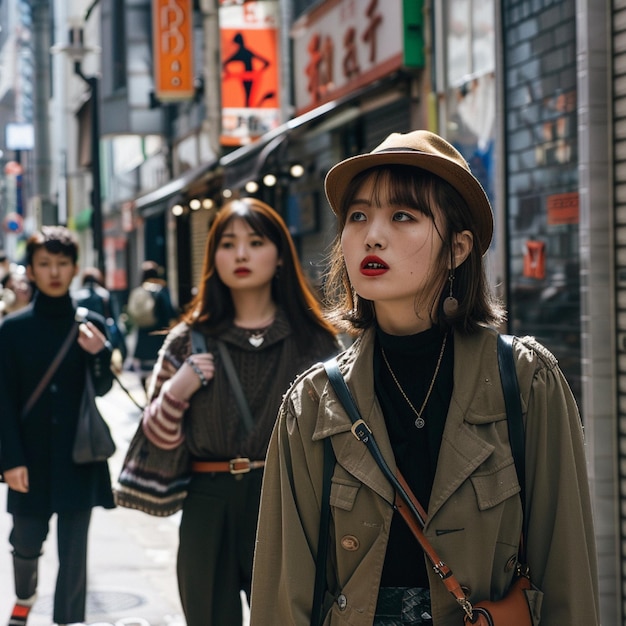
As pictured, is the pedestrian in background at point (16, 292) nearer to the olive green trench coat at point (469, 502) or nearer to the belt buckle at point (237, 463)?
the belt buckle at point (237, 463)

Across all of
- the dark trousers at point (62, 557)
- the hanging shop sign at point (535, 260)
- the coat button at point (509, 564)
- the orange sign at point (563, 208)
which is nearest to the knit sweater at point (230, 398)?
the dark trousers at point (62, 557)

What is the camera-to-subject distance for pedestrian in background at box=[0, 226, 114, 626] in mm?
5402

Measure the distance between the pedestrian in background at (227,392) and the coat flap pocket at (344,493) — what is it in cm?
191

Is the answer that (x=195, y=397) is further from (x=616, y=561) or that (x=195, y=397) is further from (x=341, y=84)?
(x=341, y=84)

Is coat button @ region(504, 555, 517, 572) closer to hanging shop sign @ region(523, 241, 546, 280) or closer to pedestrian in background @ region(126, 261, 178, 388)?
hanging shop sign @ region(523, 241, 546, 280)

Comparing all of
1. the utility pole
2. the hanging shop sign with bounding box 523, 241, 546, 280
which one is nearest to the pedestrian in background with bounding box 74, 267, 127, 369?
the hanging shop sign with bounding box 523, 241, 546, 280

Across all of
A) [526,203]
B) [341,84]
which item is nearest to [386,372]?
[526,203]

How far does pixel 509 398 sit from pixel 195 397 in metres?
2.22

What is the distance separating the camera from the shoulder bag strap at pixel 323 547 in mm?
2451

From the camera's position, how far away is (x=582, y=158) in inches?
232

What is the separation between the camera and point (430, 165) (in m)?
2.43

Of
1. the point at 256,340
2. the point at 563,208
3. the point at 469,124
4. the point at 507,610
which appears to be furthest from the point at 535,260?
the point at 507,610

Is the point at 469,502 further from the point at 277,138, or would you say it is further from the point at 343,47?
the point at 343,47

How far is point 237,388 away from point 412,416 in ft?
6.43
